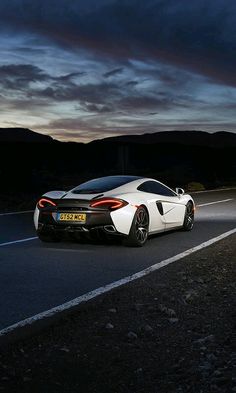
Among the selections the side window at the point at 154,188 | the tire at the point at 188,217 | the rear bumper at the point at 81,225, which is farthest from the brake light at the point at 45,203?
the tire at the point at 188,217

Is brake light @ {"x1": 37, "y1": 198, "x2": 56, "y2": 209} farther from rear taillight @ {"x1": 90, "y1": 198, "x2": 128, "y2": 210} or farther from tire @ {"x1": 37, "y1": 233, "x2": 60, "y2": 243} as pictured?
rear taillight @ {"x1": 90, "y1": 198, "x2": 128, "y2": 210}

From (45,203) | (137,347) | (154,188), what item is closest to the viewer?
(137,347)

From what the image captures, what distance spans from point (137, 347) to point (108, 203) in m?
5.64

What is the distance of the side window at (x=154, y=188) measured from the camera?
1166cm

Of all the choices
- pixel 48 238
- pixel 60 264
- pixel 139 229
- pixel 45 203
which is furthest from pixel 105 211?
pixel 60 264

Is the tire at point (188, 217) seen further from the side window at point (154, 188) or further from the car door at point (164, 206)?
the side window at point (154, 188)

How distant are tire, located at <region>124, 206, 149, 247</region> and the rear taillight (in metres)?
0.38

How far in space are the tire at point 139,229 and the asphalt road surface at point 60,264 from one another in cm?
15

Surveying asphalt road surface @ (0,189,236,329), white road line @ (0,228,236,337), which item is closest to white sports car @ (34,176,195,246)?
asphalt road surface @ (0,189,236,329)

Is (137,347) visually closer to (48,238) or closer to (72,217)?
(72,217)

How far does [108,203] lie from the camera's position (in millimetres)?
10453

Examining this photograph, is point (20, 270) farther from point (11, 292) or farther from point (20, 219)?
point (20, 219)

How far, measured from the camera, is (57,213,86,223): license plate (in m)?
10.5

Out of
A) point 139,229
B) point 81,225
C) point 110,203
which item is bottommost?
point 139,229
